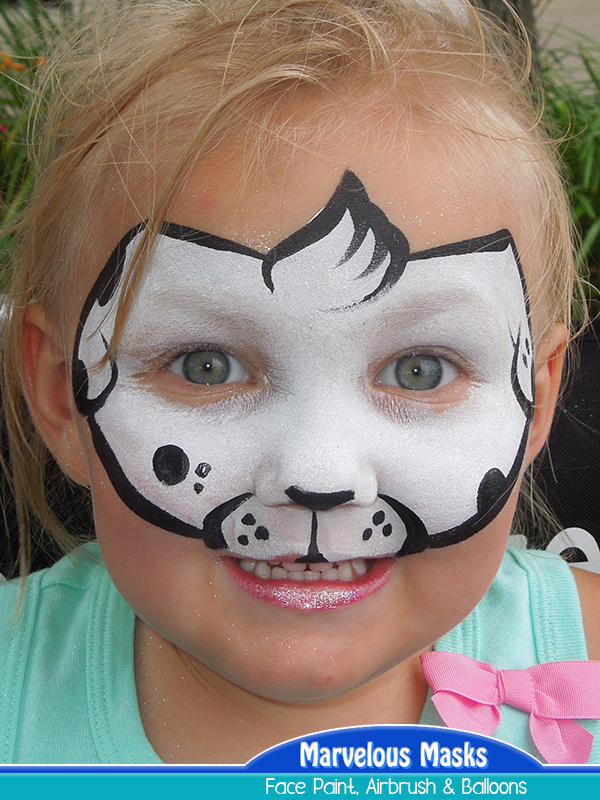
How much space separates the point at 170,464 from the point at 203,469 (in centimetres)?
3

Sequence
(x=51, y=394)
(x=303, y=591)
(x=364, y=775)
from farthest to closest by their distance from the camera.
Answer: (x=51, y=394), (x=303, y=591), (x=364, y=775)

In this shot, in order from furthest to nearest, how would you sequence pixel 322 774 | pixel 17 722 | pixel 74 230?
pixel 17 722, pixel 74 230, pixel 322 774

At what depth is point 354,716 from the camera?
2.96ft

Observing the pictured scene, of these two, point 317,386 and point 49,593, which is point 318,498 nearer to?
point 317,386

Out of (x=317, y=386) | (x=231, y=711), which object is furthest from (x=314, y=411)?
(x=231, y=711)

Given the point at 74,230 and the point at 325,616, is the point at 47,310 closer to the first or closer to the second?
the point at 74,230

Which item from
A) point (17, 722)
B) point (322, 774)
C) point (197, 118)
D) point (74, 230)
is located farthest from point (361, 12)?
point (17, 722)

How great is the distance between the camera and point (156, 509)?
2.38 ft

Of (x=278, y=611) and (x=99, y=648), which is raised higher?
(x=278, y=611)

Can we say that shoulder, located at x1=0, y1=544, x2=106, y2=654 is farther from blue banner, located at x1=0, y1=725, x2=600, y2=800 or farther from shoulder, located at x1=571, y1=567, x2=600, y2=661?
shoulder, located at x1=571, y1=567, x2=600, y2=661

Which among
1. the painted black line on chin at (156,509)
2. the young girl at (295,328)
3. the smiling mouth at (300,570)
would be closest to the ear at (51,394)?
the young girl at (295,328)

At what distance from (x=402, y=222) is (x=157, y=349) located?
→ 9.0 inches

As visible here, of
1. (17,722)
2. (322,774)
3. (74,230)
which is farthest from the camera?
(17,722)

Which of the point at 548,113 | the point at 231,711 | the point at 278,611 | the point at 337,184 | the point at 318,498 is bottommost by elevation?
the point at 231,711
